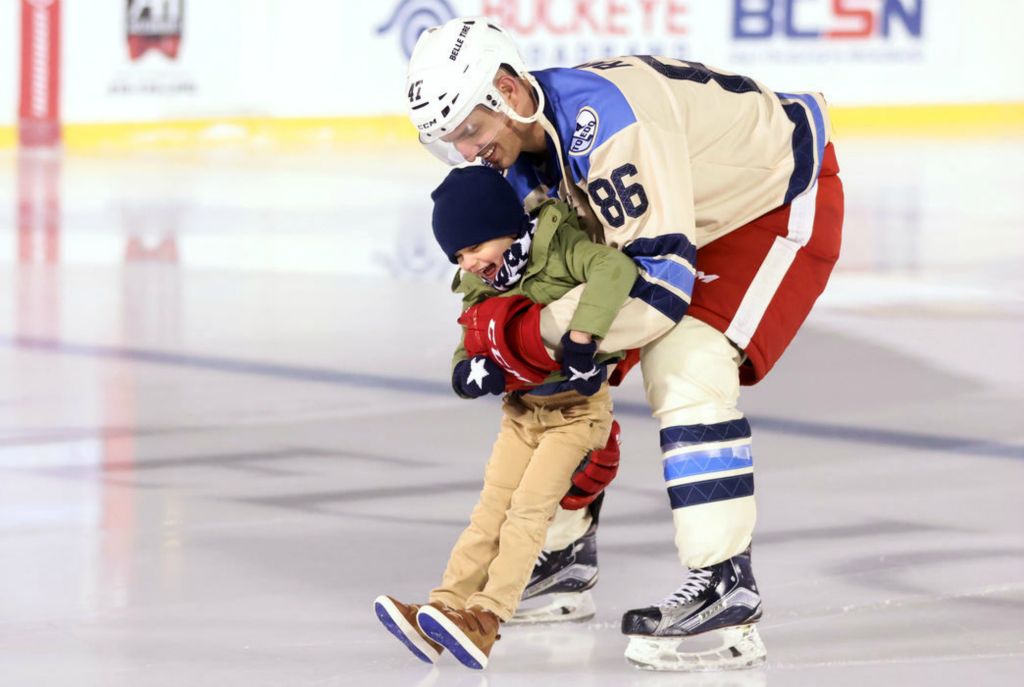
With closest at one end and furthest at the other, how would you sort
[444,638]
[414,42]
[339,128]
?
[444,638] → [414,42] → [339,128]

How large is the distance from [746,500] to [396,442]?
1672 mm

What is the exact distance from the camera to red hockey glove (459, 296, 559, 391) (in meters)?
2.66

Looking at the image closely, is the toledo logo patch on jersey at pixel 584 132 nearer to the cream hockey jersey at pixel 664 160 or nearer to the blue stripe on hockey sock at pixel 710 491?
the cream hockey jersey at pixel 664 160

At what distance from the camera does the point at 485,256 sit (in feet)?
8.71

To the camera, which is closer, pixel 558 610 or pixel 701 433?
pixel 701 433

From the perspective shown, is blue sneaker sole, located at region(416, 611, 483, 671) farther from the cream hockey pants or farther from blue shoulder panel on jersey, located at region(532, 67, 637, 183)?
blue shoulder panel on jersey, located at region(532, 67, 637, 183)

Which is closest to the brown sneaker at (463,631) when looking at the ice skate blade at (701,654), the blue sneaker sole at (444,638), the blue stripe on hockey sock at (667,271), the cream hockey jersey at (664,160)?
the blue sneaker sole at (444,638)

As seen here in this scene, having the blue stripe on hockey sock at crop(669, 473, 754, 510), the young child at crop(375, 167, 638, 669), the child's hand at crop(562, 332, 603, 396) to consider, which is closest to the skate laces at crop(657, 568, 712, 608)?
the blue stripe on hockey sock at crop(669, 473, 754, 510)

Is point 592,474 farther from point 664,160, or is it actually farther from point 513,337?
point 664,160

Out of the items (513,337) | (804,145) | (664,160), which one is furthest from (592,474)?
(804,145)

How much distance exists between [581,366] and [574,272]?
153mm

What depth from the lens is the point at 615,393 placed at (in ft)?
15.9

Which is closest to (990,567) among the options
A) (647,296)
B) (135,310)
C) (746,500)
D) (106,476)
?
(746,500)

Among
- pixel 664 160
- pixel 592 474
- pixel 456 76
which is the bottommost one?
pixel 592 474
